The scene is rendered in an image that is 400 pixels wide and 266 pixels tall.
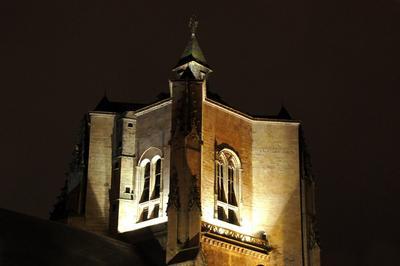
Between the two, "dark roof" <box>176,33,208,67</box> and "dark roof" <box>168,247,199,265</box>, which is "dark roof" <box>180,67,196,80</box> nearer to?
"dark roof" <box>176,33,208,67</box>

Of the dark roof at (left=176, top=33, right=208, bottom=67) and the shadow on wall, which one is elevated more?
the dark roof at (left=176, top=33, right=208, bottom=67)

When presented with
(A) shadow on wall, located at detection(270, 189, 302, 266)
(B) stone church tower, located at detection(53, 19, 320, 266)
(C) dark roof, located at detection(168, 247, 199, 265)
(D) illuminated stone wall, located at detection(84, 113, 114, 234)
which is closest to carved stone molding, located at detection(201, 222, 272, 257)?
(B) stone church tower, located at detection(53, 19, 320, 266)

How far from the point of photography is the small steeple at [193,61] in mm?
52594

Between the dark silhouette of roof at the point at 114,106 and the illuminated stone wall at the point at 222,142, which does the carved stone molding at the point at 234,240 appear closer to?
the illuminated stone wall at the point at 222,142

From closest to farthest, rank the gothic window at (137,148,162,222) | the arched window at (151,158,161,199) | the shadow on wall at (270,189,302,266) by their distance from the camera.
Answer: the gothic window at (137,148,162,222) → the arched window at (151,158,161,199) → the shadow on wall at (270,189,302,266)

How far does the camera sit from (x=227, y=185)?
5059 cm

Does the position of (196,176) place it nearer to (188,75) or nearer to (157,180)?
(157,180)

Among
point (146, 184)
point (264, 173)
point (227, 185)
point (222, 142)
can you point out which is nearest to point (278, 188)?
point (264, 173)

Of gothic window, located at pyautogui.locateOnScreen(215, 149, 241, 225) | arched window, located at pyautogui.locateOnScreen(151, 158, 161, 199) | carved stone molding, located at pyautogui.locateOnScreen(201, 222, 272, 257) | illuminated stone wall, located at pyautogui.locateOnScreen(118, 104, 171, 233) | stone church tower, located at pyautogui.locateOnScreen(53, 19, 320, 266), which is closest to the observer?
carved stone molding, located at pyautogui.locateOnScreen(201, 222, 272, 257)

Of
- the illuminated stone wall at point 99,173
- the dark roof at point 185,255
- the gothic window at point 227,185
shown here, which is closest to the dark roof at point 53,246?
the dark roof at point 185,255

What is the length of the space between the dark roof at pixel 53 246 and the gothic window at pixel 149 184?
2461 mm

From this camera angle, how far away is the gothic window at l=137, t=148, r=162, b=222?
50.0 meters

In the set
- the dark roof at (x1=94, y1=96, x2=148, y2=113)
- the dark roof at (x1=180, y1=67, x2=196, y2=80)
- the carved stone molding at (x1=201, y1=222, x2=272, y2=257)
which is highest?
the dark roof at (x1=180, y1=67, x2=196, y2=80)

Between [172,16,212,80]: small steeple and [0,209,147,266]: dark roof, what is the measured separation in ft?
33.3
